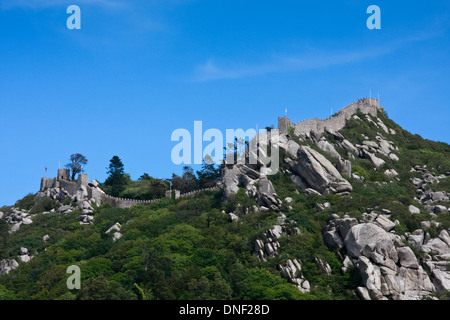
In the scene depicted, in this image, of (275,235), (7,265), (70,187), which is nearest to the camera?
(275,235)

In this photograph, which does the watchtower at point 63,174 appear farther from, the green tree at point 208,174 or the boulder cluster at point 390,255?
the boulder cluster at point 390,255

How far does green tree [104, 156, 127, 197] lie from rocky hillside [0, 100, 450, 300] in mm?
6723

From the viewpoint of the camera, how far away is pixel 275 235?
6700cm

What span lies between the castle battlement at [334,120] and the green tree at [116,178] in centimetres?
1994

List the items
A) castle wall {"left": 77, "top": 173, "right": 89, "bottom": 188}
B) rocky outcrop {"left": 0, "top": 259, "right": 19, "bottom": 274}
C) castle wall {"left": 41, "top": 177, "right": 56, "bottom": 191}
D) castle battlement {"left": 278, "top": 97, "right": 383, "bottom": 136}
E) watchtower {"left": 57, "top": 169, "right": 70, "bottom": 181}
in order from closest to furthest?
1. rocky outcrop {"left": 0, "top": 259, "right": 19, "bottom": 274}
2. castle battlement {"left": 278, "top": 97, "right": 383, "bottom": 136}
3. castle wall {"left": 77, "top": 173, "right": 89, "bottom": 188}
4. castle wall {"left": 41, "top": 177, "right": 56, "bottom": 191}
5. watchtower {"left": 57, "top": 169, "right": 70, "bottom": 181}

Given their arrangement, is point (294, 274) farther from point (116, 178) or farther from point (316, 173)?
Result: point (116, 178)

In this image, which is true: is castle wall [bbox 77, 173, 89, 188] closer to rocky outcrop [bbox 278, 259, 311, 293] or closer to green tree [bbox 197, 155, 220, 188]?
green tree [bbox 197, 155, 220, 188]

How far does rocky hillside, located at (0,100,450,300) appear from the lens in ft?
203

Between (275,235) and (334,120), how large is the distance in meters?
25.0

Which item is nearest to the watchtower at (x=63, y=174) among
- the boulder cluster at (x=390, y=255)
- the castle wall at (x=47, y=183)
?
the castle wall at (x=47, y=183)

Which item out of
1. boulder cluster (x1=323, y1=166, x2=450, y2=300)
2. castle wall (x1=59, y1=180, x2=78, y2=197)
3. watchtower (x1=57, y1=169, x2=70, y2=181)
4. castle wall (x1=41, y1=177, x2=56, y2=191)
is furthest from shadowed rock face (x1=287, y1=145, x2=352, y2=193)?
castle wall (x1=41, y1=177, x2=56, y2=191)

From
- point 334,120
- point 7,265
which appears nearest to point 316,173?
point 334,120

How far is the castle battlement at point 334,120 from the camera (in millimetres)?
83375
